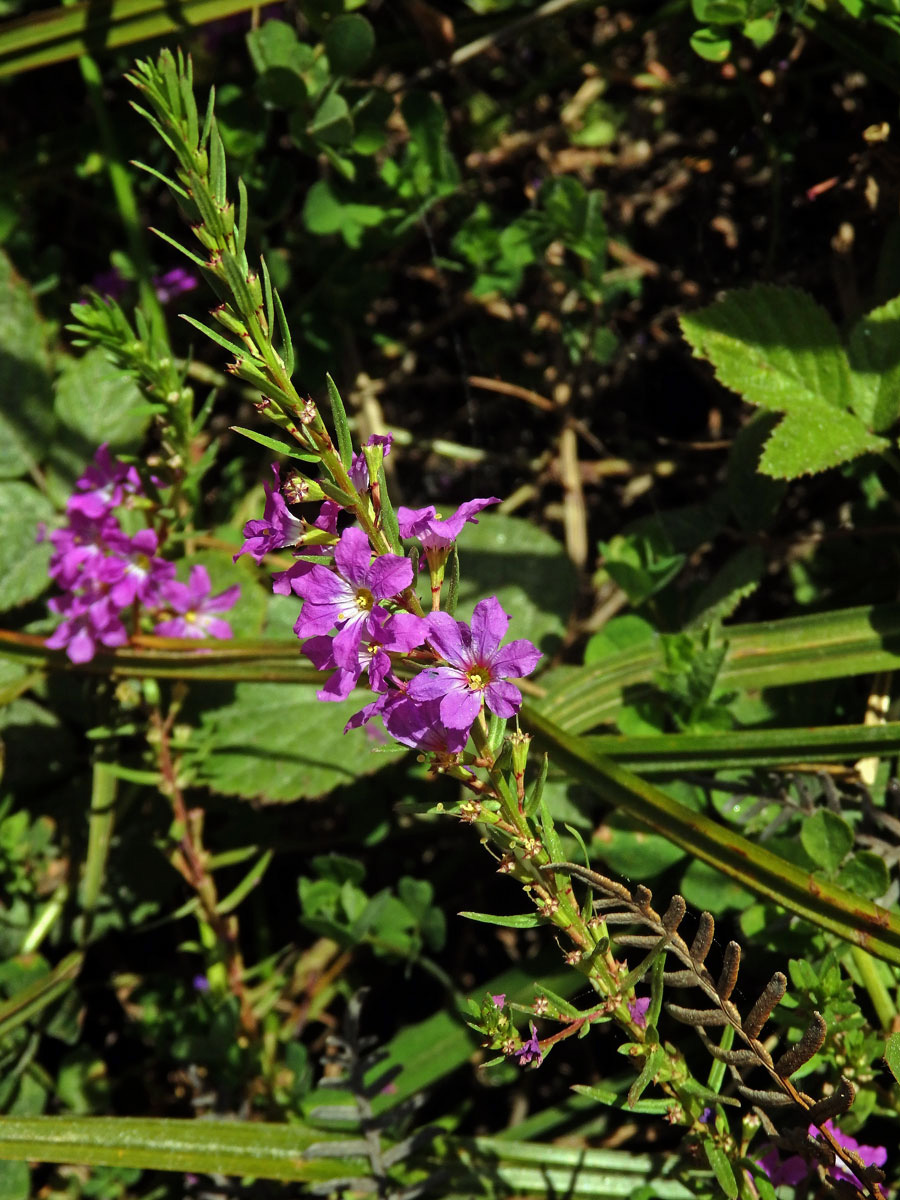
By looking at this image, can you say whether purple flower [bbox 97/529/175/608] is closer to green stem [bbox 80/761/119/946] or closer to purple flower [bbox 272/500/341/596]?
green stem [bbox 80/761/119/946]

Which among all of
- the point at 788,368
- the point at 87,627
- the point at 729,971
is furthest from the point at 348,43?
the point at 729,971

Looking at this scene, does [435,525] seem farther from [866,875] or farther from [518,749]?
[866,875]

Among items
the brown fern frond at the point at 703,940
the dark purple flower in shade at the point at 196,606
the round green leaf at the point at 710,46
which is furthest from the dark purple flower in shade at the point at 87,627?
the round green leaf at the point at 710,46

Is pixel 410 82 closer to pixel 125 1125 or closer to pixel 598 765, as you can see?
pixel 598 765

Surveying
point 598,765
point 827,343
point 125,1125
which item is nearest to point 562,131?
point 827,343

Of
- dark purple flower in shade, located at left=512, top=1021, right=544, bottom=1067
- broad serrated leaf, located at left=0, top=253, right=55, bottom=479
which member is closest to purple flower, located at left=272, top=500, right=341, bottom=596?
dark purple flower in shade, located at left=512, top=1021, right=544, bottom=1067
